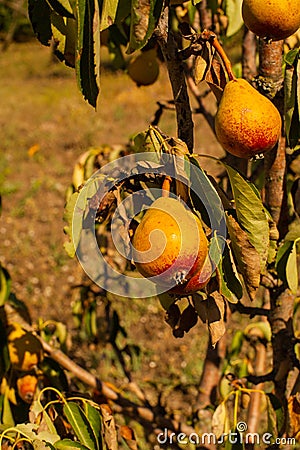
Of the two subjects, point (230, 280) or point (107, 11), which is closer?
point (107, 11)

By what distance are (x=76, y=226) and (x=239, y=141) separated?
0.26m

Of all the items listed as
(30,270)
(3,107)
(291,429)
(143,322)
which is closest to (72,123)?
(3,107)

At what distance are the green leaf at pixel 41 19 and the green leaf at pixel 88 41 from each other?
18cm

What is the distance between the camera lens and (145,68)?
4.42 ft

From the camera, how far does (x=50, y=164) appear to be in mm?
5059

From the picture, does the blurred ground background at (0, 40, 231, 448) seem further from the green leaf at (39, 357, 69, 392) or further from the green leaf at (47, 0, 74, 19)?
the green leaf at (39, 357, 69, 392)

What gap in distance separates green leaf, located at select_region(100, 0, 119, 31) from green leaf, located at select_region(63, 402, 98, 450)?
1.87ft

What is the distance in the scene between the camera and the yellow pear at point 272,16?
2.47 feet

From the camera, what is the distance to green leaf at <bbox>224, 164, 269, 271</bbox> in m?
0.78

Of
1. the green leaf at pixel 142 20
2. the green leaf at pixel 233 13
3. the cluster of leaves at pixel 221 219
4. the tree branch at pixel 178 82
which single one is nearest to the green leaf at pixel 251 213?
the cluster of leaves at pixel 221 219

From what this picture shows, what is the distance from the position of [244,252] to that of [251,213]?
0.05m

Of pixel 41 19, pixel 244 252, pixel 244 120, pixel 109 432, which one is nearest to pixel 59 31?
pixel 41 19

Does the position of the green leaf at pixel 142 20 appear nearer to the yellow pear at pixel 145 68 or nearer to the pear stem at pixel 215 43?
the pear stem at pixel 215 43

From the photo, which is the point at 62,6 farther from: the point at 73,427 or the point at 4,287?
the point at 4,287
